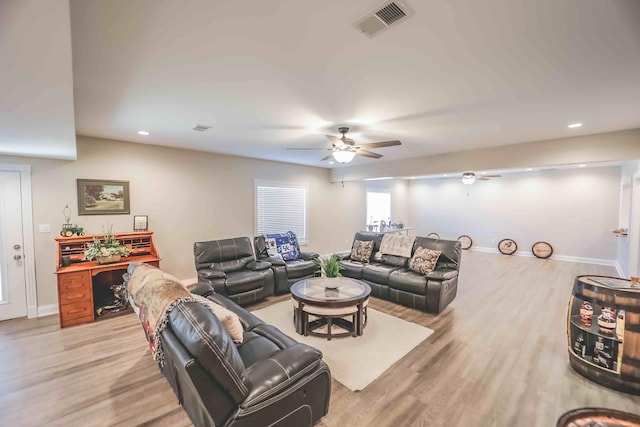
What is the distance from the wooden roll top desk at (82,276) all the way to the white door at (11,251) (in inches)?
25.8

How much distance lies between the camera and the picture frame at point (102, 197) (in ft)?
14.0

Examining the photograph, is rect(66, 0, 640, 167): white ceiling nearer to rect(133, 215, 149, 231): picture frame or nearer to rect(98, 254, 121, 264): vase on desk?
rect(133, 215, 149, 231): picture frame

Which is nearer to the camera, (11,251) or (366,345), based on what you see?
(366,345)

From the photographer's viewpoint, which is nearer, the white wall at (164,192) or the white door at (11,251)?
the white door at (11,251)

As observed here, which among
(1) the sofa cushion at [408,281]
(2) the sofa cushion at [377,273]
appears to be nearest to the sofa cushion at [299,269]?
(2) the sofa cushion at [377,273]

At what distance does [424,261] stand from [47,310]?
593 cm

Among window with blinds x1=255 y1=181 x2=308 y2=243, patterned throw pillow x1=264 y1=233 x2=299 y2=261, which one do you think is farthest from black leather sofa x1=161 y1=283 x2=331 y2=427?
window with blinds x1=255 y1=181 x2=308 y2=243

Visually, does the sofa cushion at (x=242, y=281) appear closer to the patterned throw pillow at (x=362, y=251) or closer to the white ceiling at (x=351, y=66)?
the patterned throw pillow at (x=362, y=251)

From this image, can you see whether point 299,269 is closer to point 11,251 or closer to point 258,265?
point 258,265

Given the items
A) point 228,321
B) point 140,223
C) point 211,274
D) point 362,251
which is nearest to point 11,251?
point 140,223

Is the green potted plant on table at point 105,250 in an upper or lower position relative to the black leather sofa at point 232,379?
upper

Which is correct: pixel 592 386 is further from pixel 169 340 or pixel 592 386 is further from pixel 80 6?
pixel 80 6

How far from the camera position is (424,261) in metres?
4.54

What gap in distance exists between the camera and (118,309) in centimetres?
415
